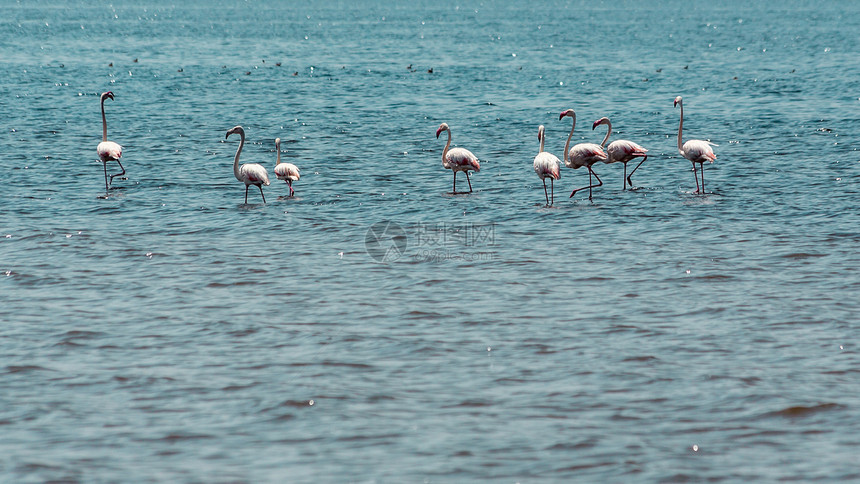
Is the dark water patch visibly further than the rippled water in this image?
Yes

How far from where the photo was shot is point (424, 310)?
39.3 feet

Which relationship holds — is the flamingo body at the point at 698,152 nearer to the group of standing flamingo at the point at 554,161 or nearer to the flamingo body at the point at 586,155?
the group of standing flamingo at the point at 554,161

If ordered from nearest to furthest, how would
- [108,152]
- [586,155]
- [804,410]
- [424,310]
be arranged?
[804,410] < [424,310] < [586,155] < [108,152]

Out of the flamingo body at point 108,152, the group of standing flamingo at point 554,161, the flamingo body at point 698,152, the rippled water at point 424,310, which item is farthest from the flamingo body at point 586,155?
the flamingo body at point 108,152

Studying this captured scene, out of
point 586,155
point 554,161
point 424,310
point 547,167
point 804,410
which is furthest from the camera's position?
point 586,155

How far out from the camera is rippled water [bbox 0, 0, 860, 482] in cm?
815

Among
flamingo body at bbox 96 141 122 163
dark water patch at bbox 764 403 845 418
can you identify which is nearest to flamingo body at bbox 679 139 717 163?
dark water patch at bbox 764 403 845 418

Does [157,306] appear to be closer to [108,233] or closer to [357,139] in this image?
[108,233]

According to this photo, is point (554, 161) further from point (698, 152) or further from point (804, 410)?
point (804, 410)

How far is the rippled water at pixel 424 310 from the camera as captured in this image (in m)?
8.15

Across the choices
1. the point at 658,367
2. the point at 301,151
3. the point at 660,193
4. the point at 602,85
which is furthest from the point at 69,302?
the point at 602,85

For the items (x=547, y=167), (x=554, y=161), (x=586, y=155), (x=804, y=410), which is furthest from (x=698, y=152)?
(x=804, y=410)

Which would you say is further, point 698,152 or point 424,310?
point 698,152

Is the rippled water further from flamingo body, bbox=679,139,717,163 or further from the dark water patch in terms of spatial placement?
flamingo body, bbox=679,139,717,163
